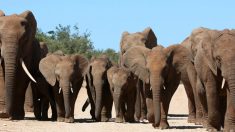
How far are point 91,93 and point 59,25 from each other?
218 ft

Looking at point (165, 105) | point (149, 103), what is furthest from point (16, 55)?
point (165, 105)

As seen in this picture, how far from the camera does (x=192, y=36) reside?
81.3 ft

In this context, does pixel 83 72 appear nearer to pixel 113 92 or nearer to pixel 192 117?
pixel 113 92

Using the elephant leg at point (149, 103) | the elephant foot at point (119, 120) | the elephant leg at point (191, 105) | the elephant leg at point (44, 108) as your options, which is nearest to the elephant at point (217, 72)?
the elephant leg at point (149, 103)

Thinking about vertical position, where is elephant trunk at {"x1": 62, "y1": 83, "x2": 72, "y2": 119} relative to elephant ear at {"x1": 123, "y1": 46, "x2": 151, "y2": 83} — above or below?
below

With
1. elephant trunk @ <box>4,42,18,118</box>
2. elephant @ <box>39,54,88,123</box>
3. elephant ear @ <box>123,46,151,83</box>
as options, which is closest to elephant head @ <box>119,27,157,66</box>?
elephant @ <box>39,54,88,123</box>

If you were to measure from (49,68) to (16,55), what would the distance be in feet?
4.60

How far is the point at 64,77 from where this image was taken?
22.2 metres

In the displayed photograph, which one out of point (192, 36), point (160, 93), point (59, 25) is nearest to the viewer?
point (160, 93)

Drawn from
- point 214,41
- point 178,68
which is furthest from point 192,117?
point 214,41

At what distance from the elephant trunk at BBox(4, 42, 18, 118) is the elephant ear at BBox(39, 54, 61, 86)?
1.37 meters

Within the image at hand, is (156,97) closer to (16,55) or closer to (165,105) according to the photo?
(165,105)

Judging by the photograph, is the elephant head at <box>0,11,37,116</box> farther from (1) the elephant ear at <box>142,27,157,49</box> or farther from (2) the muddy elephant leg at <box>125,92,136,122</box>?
(1) the elephant ear at <box>142,27,157,49</box>

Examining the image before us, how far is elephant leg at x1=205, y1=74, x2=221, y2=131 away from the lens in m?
16.7
